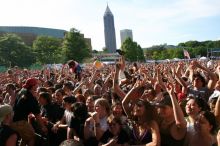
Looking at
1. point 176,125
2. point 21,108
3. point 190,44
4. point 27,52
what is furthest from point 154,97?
point 190,44

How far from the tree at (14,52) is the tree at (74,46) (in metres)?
10.7

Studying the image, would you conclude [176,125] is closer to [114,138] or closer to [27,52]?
[114,138]

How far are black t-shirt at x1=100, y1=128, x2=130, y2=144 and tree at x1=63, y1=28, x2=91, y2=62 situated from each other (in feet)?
249

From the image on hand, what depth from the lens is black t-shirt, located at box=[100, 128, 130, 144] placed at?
5.11 meters

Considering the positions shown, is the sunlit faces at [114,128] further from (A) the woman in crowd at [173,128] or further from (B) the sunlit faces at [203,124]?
(B) the sunlit faces at [203,124]

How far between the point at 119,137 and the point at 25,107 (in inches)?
83.1

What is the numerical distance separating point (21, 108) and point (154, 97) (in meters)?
2.54

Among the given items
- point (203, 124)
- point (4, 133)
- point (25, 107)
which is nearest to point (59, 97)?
point (25, 107)

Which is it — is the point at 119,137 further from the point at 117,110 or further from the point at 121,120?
the point at 117,110

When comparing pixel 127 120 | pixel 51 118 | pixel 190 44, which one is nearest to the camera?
pixel 127 120

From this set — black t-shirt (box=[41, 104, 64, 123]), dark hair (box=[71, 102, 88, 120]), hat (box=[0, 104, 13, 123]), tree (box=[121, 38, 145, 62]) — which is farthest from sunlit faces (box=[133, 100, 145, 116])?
tree (box=[121, 38, 145, 62])

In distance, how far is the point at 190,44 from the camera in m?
160

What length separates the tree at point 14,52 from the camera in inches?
3328

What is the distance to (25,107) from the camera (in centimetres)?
657
